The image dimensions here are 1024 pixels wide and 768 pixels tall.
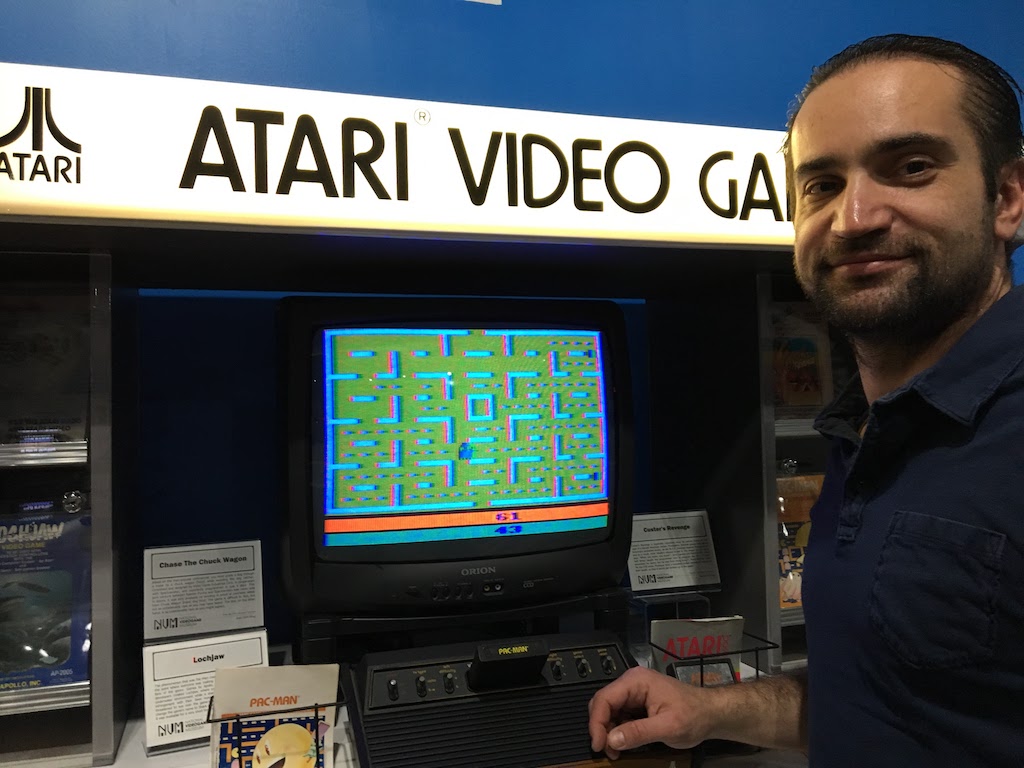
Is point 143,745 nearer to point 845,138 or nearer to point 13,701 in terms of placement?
point 13,701

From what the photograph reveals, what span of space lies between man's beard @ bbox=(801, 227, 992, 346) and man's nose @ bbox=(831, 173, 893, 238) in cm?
2

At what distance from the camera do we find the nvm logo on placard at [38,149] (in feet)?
3.37

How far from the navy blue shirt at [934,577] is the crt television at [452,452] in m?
0.51

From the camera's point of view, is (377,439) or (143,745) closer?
(143,745)

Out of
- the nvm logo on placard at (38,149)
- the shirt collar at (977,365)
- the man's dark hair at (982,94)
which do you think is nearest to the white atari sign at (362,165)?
the nvm logo on placard at (38,149)

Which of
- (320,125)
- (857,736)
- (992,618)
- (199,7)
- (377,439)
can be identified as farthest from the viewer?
(199,7)

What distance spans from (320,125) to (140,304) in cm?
72

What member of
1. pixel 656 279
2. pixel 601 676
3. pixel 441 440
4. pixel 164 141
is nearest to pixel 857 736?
pixel 601 676

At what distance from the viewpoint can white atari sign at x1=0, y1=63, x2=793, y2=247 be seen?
3.45ft

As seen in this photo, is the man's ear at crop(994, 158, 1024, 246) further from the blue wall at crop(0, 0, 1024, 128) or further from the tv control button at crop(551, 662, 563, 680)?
the blue wall at crop(0, 0, 1024, 128)

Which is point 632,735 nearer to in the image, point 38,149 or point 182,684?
point 182,684

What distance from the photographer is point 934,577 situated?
900 mm

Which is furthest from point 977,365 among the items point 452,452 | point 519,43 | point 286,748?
point 519,43

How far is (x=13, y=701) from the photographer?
4.00ft
